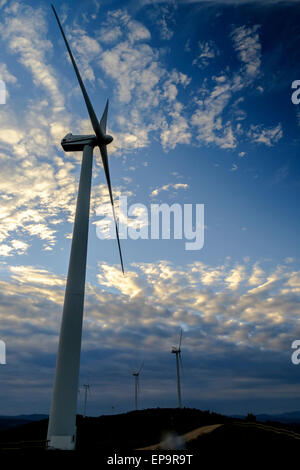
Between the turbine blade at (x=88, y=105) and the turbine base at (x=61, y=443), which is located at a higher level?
the turbine blade at (x=88, y=105)

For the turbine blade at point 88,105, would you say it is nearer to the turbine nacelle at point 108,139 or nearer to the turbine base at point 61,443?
the turbine nacelle at point 108,139

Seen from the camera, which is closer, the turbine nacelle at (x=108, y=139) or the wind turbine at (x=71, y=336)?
the wind turbine at (x=71, y=336)

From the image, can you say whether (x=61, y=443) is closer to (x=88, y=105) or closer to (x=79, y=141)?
(x=79, y=141)

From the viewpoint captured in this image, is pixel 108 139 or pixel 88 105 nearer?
pixel 88 105

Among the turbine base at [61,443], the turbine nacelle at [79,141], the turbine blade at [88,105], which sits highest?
the turbine blade at [88,105]

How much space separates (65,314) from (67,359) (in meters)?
3.04

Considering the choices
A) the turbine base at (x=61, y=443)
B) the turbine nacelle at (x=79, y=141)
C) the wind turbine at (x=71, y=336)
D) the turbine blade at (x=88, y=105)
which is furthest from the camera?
the turbine nacelle at (x=79, y=141)

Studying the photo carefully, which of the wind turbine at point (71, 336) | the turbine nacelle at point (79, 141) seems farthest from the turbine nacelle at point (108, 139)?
the wind turbine at point (71, 336)

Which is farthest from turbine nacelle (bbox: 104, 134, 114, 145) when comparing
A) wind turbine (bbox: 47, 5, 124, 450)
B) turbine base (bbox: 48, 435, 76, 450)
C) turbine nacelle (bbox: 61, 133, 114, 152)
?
turbine base (bbox: 48, 435, 76, 450)

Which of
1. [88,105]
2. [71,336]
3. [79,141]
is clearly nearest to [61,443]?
[71,336]

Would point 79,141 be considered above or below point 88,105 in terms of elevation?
below

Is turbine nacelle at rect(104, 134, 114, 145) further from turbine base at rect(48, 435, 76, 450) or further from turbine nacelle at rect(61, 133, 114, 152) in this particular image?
turbine base at rect(48, 435, 76, 450)

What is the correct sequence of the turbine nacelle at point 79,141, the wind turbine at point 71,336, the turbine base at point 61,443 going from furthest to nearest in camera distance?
the turbine nacelle at point 79,141 < the wind turbine at point 71,336 < the turbine base at point 61,443

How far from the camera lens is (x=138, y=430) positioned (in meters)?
45.3
